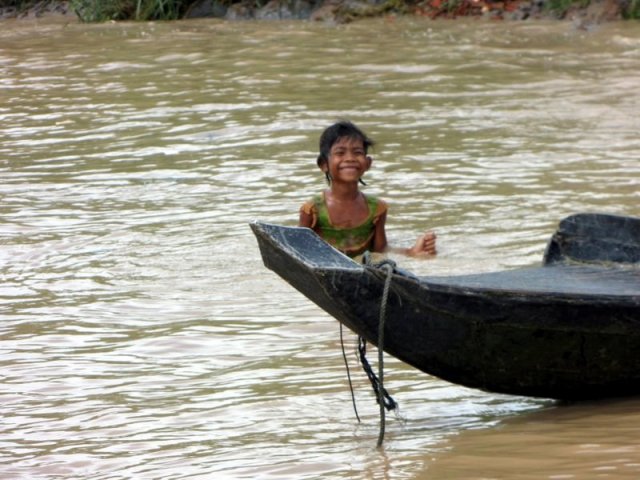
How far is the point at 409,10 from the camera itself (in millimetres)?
18047

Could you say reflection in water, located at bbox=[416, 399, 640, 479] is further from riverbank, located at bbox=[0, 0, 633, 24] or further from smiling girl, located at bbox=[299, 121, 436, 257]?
riverbank, located at bbox=[0, 0, 633, 24]

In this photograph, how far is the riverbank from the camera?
53.3ft

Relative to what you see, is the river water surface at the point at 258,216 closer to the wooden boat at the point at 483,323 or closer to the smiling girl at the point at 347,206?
the wooden boat at the point at 483,323

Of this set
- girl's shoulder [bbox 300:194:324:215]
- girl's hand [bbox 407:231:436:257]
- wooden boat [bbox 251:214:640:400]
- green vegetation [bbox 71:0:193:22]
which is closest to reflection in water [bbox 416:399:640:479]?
wooden boat [bbox 251:214:640:400]

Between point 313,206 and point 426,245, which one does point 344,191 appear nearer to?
point 313,206

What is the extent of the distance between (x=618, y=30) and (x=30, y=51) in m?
7.11

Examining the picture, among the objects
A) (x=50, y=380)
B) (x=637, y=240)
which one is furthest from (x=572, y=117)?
(x=50, y=380)

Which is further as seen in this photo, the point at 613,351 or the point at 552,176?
the point at 552,176

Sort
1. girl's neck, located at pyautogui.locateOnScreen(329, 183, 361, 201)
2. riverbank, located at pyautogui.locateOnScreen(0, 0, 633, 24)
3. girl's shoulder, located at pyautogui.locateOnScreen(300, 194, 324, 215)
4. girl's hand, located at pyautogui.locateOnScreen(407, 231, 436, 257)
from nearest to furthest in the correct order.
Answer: girl's hand, located at pyautogui.locateOnScreen(407, 231, 436, 257)
girl's neck, located at pyautogui.locateOnScreen(329, 183, 361, 201)
girl's shoulder, located at pyautogui.locateOnScreen(300, 194, 324, 215)
riverbank, located at pyautogui.locateOnScreen(0, 0, 633, 24)

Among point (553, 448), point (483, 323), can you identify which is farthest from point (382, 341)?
point (553, 448)

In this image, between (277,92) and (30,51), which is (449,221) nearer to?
(277,92)

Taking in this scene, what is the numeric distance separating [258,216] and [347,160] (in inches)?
75.9

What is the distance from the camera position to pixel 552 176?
9.38 meters

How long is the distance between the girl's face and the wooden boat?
2.09 m
